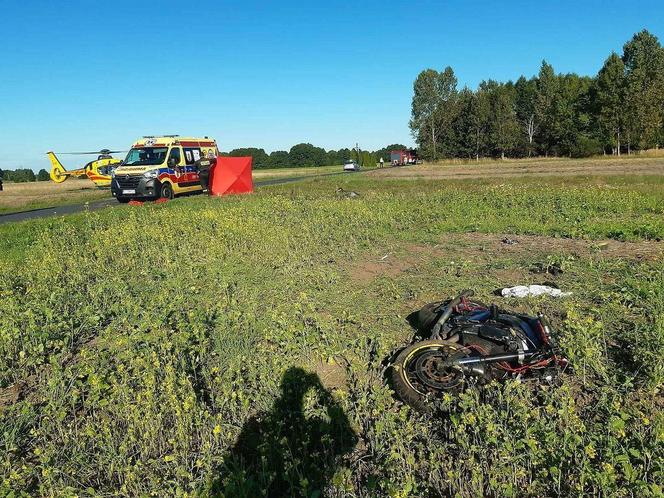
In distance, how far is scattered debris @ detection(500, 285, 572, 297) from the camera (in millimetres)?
5945

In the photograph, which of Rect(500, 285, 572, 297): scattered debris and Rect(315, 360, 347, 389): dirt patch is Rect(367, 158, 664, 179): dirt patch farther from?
Rect(315, 360, 347, 389): dirt patch

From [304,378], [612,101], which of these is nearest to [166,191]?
[304,378]

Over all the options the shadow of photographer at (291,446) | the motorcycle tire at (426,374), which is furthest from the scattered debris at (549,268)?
the shadow of photographer at (291,446)

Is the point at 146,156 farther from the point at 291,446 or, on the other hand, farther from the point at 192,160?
the point at 291,446

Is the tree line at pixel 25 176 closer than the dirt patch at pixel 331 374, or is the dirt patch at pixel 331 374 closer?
the dirt patch at pixel 331 374

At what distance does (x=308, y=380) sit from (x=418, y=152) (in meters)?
83.0

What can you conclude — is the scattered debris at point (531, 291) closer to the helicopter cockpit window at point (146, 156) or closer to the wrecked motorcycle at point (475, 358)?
the wrecked motorcycle at point (475, 358)

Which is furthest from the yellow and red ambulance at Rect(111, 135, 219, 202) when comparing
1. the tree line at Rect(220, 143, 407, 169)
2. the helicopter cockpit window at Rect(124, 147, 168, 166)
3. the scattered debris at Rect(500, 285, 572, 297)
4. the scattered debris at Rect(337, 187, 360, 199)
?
the tree line at Rect(220, 143, 407, 169)

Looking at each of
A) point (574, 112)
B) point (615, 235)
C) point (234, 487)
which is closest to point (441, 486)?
point (234, 487)

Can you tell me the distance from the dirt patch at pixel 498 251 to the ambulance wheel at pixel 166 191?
14.1 meters

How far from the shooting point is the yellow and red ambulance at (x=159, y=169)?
19766 millimetres

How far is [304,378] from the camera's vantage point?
4238 millimetres

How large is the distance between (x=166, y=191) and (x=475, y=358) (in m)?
18.9

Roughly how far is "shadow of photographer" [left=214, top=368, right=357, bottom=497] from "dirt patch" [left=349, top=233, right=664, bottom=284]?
10.9ft
